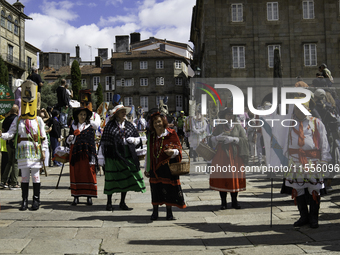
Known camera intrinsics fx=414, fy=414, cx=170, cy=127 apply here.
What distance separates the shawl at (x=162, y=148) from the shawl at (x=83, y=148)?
5.87ft

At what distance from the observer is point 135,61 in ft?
218

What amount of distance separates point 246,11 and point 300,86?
27.2 meters

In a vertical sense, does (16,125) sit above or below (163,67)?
below

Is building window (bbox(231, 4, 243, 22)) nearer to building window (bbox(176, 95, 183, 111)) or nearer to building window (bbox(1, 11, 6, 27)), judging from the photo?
building window (bbox(1, 11, 6, 27))

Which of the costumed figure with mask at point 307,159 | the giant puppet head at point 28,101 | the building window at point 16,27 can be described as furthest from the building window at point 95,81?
the costumed figure with mask at point 307,159

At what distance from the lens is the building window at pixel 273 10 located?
31719mm

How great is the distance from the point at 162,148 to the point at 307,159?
7.58 ft

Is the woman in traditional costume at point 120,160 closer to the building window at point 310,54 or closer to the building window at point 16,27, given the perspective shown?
the building window at point 310,54

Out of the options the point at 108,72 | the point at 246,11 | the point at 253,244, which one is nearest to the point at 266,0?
the point at 246,11

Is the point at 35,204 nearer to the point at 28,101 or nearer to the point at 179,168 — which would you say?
the point at 28,101

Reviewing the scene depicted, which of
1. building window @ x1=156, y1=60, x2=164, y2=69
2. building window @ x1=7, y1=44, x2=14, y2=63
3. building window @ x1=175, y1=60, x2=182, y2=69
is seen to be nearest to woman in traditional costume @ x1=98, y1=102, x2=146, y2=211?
building window @ x1=7, y1=44, x2=14, y2=63

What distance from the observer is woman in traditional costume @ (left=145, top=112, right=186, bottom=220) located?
6.79 metres

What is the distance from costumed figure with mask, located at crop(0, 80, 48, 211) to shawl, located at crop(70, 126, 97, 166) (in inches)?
24.7

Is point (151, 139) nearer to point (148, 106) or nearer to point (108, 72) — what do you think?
point (148, 106)
